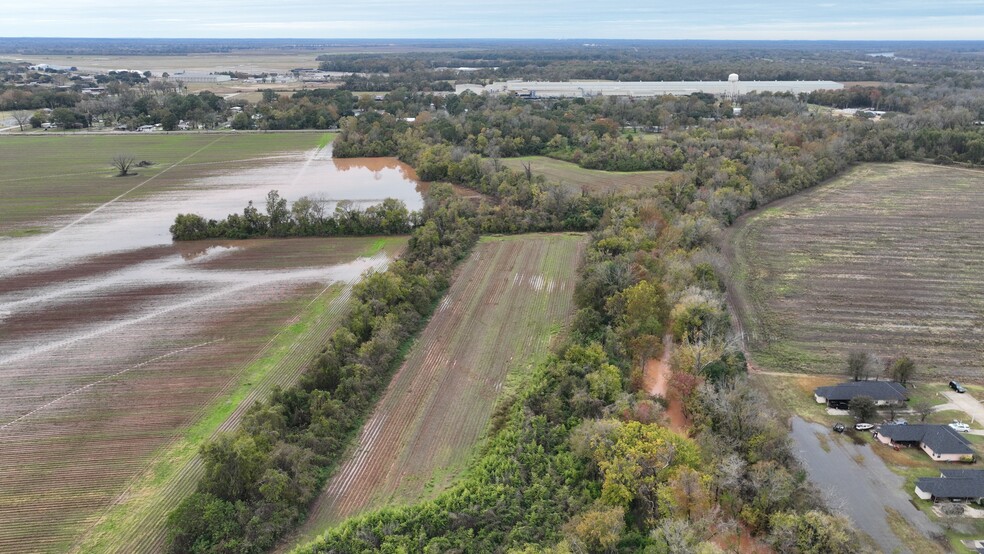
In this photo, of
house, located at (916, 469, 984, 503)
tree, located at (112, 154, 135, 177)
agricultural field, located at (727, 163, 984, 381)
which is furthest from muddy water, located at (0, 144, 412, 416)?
house, located at (916, 469, 984, 503)

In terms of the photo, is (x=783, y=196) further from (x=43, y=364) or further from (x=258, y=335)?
(x=43, y=364)

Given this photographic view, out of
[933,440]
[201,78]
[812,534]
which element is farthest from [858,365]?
[201,78]

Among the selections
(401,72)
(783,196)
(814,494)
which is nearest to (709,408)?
(814,494)

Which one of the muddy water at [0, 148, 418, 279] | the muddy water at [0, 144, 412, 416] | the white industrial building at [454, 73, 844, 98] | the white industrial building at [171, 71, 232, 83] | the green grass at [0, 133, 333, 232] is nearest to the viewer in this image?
the muddy water at [0, 144, 412, 416]

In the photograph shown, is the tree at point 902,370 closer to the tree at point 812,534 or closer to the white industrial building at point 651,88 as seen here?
the tree at point 812,534

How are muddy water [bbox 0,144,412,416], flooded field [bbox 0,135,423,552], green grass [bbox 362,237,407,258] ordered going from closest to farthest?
1. flooded field [bbox 0,135,423,552]
2. muddy water [bbox 0,144,412,416]
3. green grass [bbox 362,237,407,258]

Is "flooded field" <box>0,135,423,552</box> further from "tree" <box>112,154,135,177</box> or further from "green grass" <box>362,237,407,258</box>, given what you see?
"tree" <box>112,154,135,177</box>

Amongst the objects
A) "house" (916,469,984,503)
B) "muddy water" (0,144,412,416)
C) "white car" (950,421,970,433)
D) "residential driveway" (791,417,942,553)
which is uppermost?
"muddy water" (0,144,412,416)
